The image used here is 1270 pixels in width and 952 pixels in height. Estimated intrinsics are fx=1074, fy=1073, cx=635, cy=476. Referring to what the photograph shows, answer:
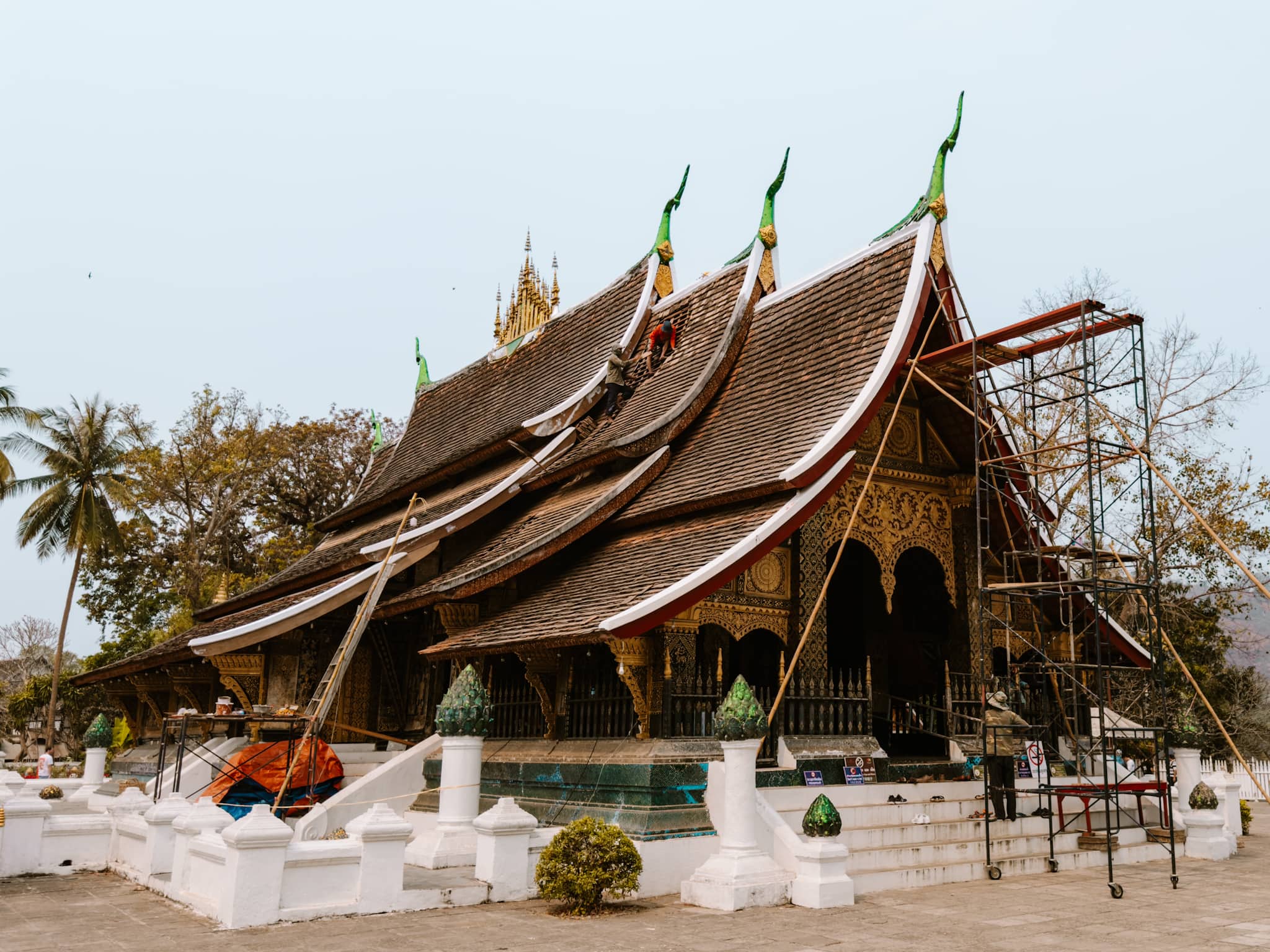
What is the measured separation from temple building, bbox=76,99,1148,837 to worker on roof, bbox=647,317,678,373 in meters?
0.27

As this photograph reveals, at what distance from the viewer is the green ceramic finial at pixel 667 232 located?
46.5 ft

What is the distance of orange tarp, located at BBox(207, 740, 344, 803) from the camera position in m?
10.8

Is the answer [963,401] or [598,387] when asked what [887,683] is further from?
[598,387]

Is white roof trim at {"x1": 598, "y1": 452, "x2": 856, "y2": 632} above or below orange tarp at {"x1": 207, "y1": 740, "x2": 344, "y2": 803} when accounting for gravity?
above

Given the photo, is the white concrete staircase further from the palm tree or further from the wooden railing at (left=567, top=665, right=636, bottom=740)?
the palm tree

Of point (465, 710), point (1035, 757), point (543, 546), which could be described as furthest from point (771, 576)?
point (1035, 757)

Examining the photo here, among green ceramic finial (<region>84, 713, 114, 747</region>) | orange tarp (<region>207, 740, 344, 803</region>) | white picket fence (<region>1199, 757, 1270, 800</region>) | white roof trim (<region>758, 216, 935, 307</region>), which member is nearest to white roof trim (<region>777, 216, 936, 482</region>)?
white roof trim (<region>758, 216, 935, 307</region>)

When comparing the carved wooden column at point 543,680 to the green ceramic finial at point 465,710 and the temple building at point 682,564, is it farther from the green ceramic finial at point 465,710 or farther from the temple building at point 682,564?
the green ceramic finial at point 465,710

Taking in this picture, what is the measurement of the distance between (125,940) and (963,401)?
8986 millimetres

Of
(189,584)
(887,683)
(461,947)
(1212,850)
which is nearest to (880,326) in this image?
(887,683)

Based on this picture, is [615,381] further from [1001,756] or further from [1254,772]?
[1254,772]

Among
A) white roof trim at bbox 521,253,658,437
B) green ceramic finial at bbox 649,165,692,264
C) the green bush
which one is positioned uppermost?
green ceramic finial at bbox 649,165,692,264

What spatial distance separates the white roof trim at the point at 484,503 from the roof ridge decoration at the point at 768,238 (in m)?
3.01

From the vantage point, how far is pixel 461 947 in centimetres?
600
